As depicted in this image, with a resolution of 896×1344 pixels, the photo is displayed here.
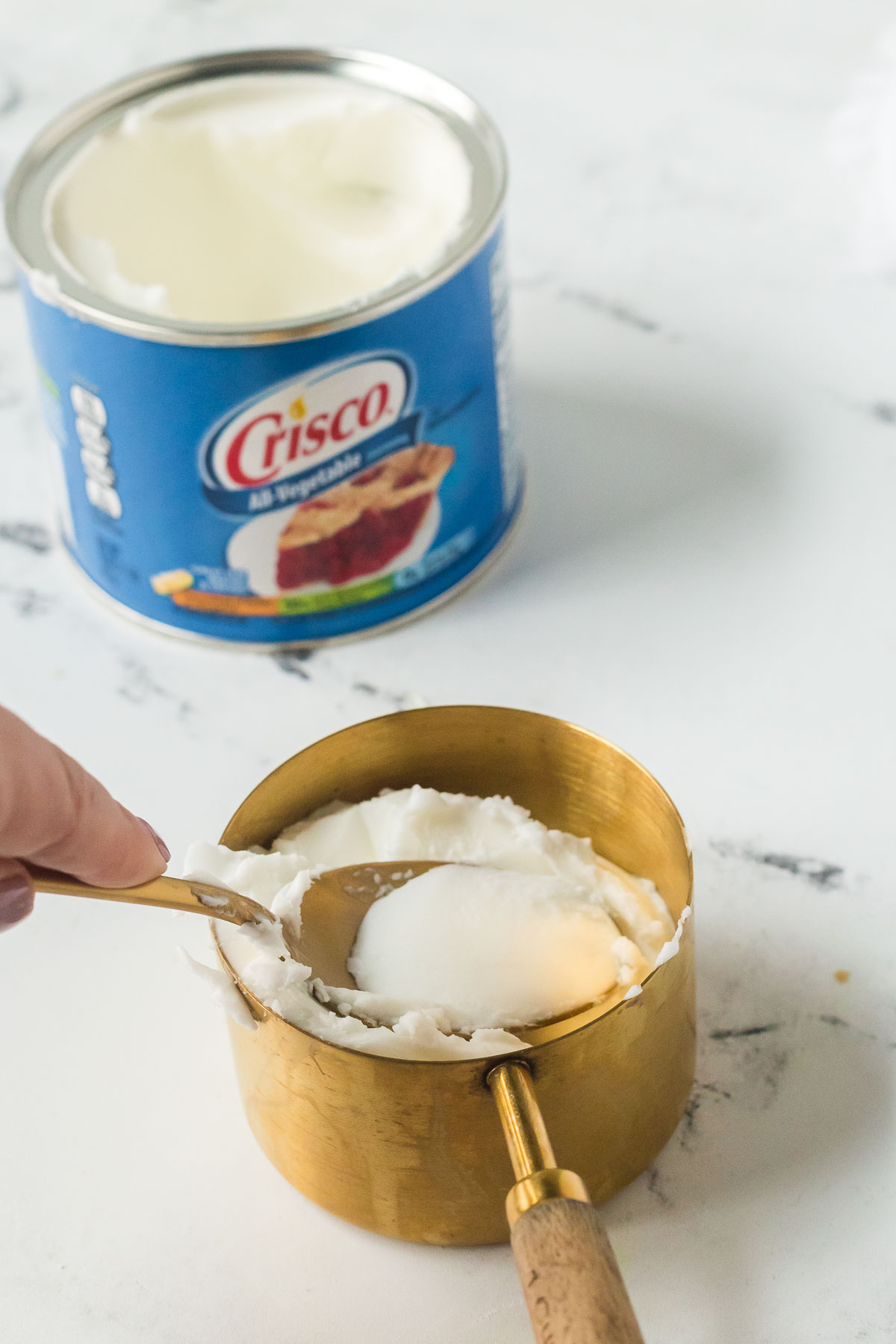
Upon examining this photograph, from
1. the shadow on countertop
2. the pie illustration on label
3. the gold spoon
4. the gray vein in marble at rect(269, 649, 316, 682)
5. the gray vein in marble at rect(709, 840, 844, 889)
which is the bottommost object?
the gray vein in marble at rect(709, 840, 844, 889)

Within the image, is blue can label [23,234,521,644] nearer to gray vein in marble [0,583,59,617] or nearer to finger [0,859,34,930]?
gray vein in marble [0,583,59,617]

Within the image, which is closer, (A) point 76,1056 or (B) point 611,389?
(A) point 76,1056

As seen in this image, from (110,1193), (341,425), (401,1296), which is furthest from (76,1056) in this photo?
(341,425)

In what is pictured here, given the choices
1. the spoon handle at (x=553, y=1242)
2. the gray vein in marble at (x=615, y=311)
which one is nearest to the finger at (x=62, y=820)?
the spoon handle at (x=553, y=1242)

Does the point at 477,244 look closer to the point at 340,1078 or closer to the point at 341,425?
the point at 341,425

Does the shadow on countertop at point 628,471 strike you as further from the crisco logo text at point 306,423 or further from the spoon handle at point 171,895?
the spoon handle at point 171,895

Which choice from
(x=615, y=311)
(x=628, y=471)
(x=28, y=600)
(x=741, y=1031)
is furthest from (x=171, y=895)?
(x=615, y=311)

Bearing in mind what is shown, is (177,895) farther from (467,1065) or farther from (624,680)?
(624,680)

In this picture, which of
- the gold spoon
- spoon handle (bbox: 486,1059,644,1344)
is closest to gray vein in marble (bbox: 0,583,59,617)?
the gold spoon
